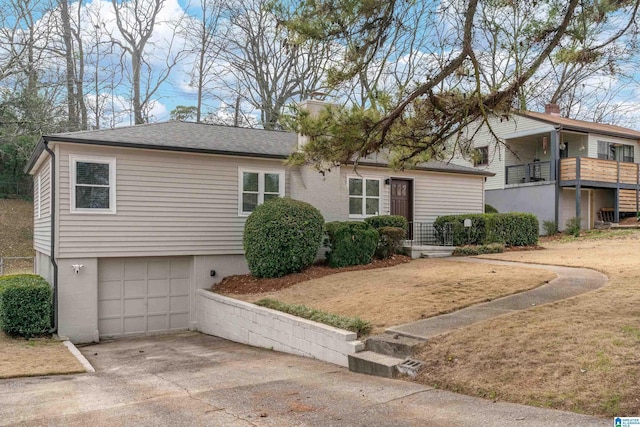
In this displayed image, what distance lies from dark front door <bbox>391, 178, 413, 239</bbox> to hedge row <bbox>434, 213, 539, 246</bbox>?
0.97 m

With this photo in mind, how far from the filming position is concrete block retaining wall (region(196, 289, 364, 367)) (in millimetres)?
7145

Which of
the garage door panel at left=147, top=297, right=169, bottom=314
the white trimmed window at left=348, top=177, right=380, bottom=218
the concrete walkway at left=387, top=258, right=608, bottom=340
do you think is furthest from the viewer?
the white trimmed window at left=348, top=177, right=380, bottom=218

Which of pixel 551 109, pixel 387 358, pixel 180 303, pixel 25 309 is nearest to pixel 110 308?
pixel 180 303

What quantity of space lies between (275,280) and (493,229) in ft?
25.5

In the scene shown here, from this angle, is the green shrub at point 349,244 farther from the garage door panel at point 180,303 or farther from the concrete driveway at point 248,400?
the concrete driveway at point 248,400

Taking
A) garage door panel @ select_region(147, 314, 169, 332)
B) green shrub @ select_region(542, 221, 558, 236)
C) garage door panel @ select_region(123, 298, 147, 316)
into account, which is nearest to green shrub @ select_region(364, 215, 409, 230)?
garage door panel @ select_region(147, 314, 169, 332)

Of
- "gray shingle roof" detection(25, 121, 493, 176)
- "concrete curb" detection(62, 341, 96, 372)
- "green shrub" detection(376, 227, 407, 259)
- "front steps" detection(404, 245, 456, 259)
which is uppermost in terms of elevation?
"gray shingle roof" detection(25, 121, 493, 176)

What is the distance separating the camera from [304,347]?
800 cm

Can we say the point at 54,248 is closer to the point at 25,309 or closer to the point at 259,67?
the point at 25,309

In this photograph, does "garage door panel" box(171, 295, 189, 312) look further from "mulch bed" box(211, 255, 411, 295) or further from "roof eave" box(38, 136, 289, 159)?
"roof eave" box(38, 136, 289, 159)

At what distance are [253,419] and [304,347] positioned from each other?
3.47m

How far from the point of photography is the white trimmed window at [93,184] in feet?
36.9

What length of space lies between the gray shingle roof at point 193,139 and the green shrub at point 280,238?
5.03ft

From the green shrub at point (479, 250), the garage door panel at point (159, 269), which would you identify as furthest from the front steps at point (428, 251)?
the garage door panel at point (159, 269)
